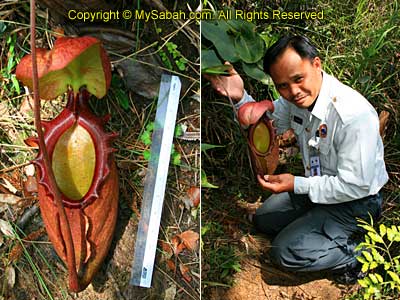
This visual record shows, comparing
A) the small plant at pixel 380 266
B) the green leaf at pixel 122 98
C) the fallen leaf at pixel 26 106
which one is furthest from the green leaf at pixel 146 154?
the small plant at pixel 380 266

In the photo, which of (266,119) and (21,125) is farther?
(21,125)

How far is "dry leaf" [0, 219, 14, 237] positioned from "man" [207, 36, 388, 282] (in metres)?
0.73

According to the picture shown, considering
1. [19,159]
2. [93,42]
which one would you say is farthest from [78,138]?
[19,159]

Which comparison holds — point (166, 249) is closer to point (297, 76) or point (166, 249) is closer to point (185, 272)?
point (185, 272)

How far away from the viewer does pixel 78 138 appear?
4.26ft

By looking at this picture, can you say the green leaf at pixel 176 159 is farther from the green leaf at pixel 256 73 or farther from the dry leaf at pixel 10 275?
the dry leaf at pixel 10 275

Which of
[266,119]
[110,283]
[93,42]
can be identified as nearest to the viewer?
[93,42]

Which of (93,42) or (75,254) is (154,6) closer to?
(93,42)

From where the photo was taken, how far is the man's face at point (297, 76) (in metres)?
1.30

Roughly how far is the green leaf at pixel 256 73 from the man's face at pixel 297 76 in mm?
112

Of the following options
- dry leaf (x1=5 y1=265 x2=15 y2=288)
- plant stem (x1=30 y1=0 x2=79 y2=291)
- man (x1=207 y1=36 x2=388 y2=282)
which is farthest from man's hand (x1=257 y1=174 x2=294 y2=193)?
dry leaf (x1=5 y1=265 x2=15 y2=288)

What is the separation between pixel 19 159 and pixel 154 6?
606mm

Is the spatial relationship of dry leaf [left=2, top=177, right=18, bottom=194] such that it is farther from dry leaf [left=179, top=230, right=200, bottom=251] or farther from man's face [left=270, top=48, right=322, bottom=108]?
man's face [left=270, top=48, right=322, bottom=108]

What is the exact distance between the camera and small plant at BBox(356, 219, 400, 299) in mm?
1203
